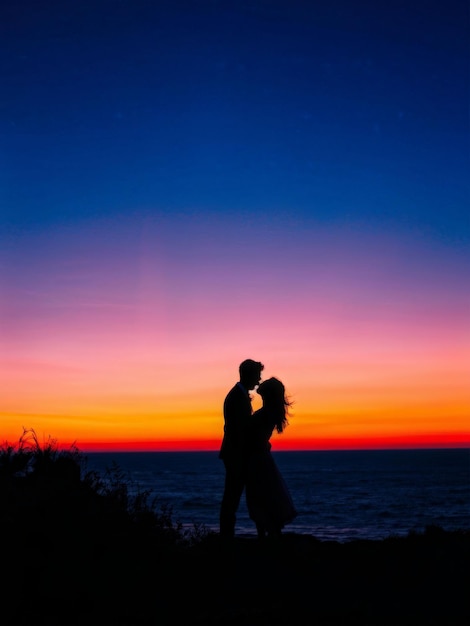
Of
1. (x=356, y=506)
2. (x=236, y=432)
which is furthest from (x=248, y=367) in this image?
(x=356, y=506)

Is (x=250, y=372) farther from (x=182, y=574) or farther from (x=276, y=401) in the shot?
(x=182, y=574)

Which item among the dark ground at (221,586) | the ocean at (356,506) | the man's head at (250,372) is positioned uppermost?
the man's head at (250,372)

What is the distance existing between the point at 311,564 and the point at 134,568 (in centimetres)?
206

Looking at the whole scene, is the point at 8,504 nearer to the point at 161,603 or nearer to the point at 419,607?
the point at 161,603

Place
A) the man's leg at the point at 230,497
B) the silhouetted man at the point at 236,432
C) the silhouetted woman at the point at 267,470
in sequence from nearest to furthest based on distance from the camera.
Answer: the silhouetted man at the point at 236,432, the man's leg at the point at 230,497, the silhouetted woman at the point at 267,470

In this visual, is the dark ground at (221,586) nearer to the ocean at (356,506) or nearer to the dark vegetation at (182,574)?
the dark vegetation at (182,574)

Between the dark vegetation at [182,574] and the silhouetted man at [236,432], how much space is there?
1.48 feet

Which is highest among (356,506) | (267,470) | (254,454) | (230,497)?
(254,454)

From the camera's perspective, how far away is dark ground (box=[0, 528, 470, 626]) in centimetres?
553

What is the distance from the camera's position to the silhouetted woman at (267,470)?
27.6ft

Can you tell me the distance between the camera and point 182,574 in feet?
21.2

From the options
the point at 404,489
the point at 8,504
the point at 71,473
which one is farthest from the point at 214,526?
the point at 404,489

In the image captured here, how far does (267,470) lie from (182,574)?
231 cm

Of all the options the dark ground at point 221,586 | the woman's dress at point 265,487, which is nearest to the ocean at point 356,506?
the woman's dress at point 265,487
